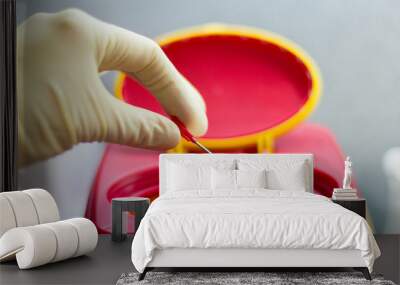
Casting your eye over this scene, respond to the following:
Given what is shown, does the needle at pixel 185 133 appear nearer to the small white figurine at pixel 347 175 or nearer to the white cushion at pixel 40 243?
the small white figurine at pixel 347 175

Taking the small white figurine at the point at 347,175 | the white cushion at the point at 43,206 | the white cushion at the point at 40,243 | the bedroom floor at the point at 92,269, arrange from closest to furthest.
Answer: the bedroom floor at the point at 92,269 < the white cushion at the point at 40,243 < the white cushion at the point at 43,206 < the small white figurine at the point at 347,175

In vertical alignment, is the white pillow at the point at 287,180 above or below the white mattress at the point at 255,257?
above

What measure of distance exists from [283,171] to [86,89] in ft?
7.31

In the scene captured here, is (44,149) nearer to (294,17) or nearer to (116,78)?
(116,78)

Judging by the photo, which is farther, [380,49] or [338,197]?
[380,49]

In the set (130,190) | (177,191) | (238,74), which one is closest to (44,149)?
(130,190)

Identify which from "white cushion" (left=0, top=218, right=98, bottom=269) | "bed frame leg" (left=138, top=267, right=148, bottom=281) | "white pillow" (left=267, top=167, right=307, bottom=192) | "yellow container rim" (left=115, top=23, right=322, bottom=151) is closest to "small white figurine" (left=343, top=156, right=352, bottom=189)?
"white pillow" (left=267, top=167, right=307, bottom=192)

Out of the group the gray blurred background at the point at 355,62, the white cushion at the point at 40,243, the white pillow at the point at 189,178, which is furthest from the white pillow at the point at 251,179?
the white cushion at the point at 40,243

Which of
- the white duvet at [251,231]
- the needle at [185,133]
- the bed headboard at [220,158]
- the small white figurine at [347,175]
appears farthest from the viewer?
the needle at [185,133]

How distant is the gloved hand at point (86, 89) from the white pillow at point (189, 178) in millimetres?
561

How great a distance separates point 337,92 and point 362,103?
0.94ft

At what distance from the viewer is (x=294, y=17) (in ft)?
22.0

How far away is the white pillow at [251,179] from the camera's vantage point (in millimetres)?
6047

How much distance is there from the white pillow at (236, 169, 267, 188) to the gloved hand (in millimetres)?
884
